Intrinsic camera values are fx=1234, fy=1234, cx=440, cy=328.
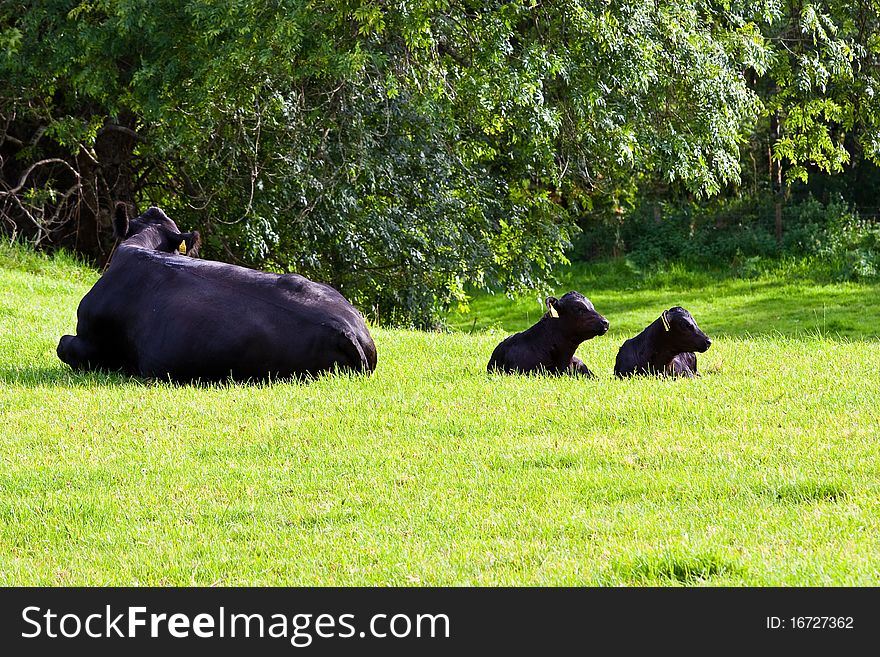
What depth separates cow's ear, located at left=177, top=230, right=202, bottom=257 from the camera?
40.4 ft

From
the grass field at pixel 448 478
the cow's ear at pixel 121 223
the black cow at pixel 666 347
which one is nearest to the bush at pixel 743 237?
the grass field at pixel 448 478

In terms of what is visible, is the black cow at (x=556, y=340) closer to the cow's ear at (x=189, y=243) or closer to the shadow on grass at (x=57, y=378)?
the shadow on grass at (x=57, y=378)

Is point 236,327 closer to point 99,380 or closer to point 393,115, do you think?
point 99,380

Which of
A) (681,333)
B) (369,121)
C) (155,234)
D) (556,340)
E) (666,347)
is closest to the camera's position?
(681,333)

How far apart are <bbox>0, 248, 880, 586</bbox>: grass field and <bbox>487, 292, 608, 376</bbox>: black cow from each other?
348 mm

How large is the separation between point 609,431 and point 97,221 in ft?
49.4

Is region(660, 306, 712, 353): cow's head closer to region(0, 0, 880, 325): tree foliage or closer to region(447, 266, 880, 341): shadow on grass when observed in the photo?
region(0, 0, 880, 325): tree foliage

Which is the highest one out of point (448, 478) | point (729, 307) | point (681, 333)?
point (681, 333)

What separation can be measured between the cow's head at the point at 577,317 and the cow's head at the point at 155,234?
4014mm

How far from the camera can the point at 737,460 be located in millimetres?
6914

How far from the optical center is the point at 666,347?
33.6 ft

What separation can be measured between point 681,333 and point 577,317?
33.9 inches

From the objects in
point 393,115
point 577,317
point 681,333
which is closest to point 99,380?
point 577,317

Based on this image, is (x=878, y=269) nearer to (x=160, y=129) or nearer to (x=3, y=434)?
(x=160, y=129)
